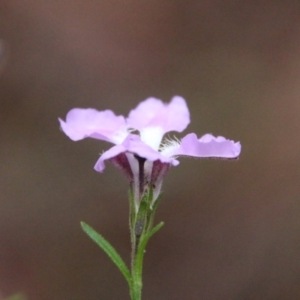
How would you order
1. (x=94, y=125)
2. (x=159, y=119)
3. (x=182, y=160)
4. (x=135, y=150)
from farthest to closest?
(x=182, y=160)
(x=159, y=119)
(x=94, y=125)
(x=135, y=150)

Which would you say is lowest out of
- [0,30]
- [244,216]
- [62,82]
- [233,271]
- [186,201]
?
[233,271]

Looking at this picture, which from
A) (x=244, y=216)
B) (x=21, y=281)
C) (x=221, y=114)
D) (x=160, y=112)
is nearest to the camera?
(x=160, y=112)

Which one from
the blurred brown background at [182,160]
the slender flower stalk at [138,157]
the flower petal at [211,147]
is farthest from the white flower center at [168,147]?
the blurred brown background at [182,160]

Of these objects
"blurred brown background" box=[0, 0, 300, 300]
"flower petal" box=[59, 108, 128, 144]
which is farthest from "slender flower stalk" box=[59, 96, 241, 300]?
"blurred brown background" box=[0, 0, 300, 300]

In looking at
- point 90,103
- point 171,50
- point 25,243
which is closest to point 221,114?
point 171,50

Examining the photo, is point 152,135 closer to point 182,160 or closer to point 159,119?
point 159,119

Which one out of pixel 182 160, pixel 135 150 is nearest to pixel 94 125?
pixel 135 150

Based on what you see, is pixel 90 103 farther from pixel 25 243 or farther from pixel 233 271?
pixel 233 271

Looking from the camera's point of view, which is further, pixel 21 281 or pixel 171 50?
pixel 171 50
